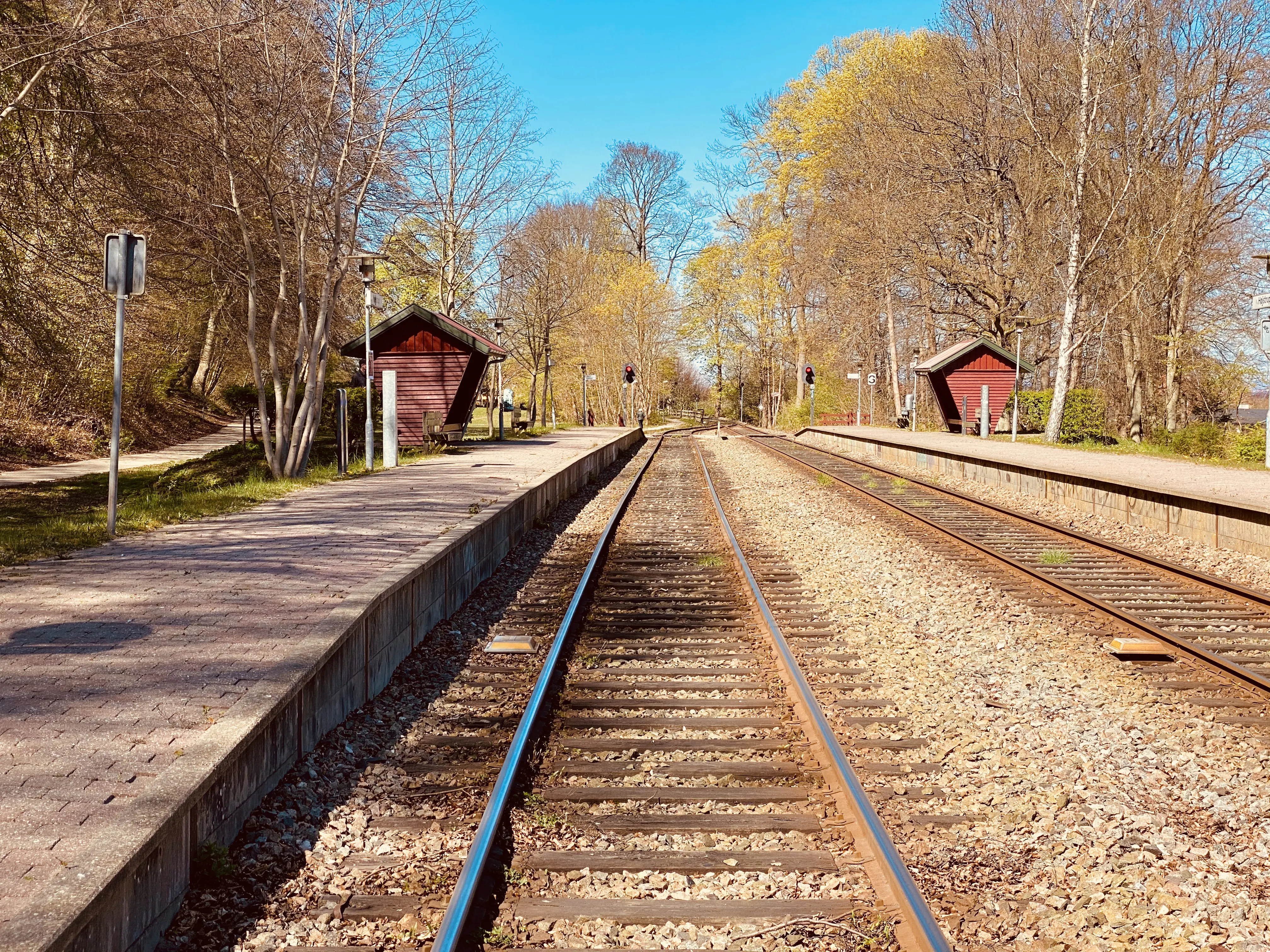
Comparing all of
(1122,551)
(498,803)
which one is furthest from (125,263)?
(1122,551)

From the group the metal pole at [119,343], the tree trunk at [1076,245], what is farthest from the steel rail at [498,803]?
the tree trunk at [1076,245]

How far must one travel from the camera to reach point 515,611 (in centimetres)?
875

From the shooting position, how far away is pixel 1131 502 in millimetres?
14273

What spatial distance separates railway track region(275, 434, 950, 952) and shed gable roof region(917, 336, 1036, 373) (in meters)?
30.3

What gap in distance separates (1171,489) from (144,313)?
16.0 metres

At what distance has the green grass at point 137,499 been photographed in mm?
9844

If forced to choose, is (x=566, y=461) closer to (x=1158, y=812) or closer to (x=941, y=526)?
(x=941, y=526)

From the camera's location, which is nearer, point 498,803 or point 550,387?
point 498,803

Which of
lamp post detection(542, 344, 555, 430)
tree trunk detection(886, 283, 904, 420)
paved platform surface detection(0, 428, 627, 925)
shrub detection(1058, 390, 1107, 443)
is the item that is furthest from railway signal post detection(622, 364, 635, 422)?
paved platform surface detection(0, 428, 627, 925)

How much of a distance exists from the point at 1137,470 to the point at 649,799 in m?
15.9

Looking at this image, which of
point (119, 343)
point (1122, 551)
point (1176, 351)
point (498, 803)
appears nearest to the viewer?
point (498, 803)

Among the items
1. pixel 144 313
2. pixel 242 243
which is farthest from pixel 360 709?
pixel 242 243

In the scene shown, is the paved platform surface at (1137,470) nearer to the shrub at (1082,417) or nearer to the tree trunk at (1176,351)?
the shrub at (1082,417)

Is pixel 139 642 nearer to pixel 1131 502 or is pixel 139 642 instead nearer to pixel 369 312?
pixel 1131 502
